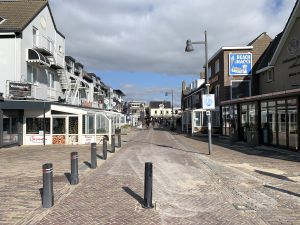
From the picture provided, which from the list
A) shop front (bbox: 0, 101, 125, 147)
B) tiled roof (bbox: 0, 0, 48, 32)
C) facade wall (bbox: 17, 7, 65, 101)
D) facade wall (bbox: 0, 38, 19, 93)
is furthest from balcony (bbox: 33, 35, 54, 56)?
shop front (bbox: 0, 101, 125, 147)

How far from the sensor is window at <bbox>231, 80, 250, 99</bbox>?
39.2m

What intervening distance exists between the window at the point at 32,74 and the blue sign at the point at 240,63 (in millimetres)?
19051

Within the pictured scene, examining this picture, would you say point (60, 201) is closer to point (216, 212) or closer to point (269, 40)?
point (216, 212)

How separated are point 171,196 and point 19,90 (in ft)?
61.3

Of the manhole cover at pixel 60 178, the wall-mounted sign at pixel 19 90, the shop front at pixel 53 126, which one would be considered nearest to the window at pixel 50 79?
the shop front at pixel 53 126

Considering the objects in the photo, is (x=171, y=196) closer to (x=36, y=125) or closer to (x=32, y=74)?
(x=36, y=125)

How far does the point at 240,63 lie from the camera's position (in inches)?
1569

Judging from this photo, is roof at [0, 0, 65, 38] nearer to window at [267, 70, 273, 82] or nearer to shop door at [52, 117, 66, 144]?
shop door at [52, 117, 66, 144]

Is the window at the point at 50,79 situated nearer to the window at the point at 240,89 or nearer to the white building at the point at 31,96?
the white building at the point at 31,96

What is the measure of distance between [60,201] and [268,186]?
5528 mm

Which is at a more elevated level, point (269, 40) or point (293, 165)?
point (269, 40)

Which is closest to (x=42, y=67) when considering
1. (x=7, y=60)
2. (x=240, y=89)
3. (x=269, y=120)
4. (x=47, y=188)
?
(x=7, y=60)

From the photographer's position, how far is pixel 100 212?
27.0 ft

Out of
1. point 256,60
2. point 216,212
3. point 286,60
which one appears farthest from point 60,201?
point 256,60
